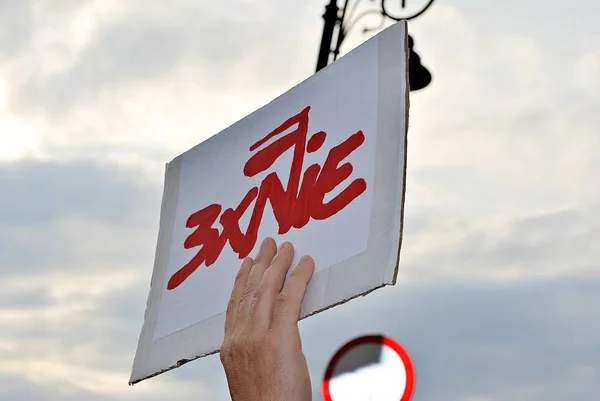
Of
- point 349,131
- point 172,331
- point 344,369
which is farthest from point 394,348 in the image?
point 349,131

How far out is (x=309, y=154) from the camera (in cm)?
244

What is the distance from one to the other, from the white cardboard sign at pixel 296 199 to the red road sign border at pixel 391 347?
1.91 metres

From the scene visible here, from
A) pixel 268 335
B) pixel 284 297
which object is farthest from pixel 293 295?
pixel 268 335

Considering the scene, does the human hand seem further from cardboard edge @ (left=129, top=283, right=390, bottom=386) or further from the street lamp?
the street lamp

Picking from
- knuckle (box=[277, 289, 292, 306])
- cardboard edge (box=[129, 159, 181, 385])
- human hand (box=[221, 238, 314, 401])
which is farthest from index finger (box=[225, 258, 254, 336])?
cardboard edge (box=[129, 159, 181, 385])

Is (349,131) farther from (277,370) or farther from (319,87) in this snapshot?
(277,370)

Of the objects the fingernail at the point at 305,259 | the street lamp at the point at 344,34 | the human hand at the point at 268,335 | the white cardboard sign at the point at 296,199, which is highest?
the street lamp at the point at 344,34

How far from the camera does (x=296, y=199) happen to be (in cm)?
241

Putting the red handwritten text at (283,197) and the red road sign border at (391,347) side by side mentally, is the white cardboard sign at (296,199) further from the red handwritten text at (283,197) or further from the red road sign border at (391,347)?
the red road sign border at (391,347)

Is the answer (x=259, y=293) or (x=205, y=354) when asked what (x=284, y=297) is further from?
(x=205, y=354)

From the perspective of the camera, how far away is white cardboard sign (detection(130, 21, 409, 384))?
2.16 metres

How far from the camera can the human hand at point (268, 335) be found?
6.57ft

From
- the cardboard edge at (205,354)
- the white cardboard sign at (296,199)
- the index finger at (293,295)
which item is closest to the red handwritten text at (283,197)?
the white cardboard sign at (296,199)

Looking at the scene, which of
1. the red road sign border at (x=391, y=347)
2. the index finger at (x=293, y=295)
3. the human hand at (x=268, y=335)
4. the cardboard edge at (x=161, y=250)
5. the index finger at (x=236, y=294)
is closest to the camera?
the human hand at (x=268, y=335)
